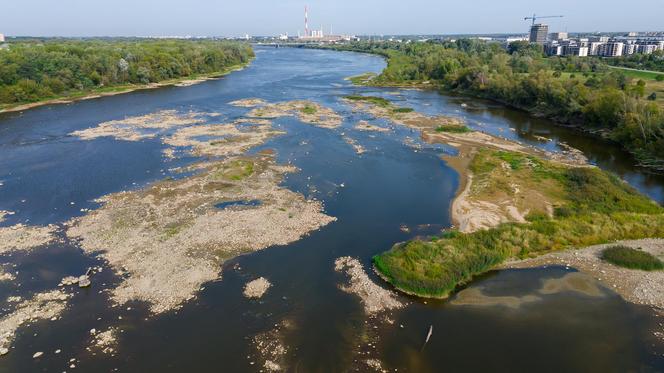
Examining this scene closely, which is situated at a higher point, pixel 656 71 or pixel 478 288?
pixel 656 71

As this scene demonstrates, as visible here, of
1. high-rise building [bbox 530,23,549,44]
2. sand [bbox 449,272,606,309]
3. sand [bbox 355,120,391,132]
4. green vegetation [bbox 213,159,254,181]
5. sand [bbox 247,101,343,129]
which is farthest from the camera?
high-rise building [bbox 530,23,549,44]

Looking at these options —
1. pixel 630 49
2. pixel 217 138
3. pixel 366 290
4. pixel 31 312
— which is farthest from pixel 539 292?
pixel 630 49

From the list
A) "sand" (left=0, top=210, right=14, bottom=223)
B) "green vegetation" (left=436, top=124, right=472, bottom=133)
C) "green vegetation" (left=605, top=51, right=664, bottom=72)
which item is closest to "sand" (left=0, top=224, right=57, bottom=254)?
"sand" (left=0, top=210, right=14, bottom=223)

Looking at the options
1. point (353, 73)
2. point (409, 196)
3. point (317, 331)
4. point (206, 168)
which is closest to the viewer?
point (317, 331)

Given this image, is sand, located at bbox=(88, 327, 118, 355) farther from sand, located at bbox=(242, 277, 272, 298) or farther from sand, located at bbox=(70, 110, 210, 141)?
sand, located at bbox=(70, 110, 210, 141)

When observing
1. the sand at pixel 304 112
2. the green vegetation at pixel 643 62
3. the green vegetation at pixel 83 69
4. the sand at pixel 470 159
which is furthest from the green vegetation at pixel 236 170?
Result: the green vegetation at pixel 643 62

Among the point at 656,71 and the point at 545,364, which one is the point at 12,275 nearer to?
the point at 545,364

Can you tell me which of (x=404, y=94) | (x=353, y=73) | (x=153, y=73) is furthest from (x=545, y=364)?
(x=353, y=73)
